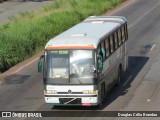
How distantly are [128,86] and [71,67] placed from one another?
5029mm

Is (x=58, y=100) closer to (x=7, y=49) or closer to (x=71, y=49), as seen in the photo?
(x=71, y=49)

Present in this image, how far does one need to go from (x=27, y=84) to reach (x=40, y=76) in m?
1.58

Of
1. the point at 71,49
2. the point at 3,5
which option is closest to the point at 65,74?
the point at 71,49

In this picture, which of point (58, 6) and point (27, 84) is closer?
point (27, 84)

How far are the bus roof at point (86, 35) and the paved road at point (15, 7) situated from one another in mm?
27009

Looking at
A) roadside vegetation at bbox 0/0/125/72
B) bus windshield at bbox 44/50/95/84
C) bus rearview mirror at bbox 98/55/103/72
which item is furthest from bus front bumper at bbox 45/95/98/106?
roadside vegetation at bbox 0/0/125/72

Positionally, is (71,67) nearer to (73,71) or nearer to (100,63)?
(73,71)

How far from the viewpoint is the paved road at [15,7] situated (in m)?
53.0

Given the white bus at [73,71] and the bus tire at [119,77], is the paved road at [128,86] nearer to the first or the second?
the bus tire at [119,77]

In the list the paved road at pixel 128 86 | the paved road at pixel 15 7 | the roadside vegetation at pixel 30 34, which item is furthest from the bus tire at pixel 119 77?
the paved road at pixel 15 7

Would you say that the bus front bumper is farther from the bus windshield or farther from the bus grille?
the bus windshield

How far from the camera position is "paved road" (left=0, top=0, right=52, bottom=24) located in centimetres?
5303

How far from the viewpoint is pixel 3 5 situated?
6084 centimetres

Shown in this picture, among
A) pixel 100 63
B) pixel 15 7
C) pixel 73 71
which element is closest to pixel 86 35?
pixel 100 63
